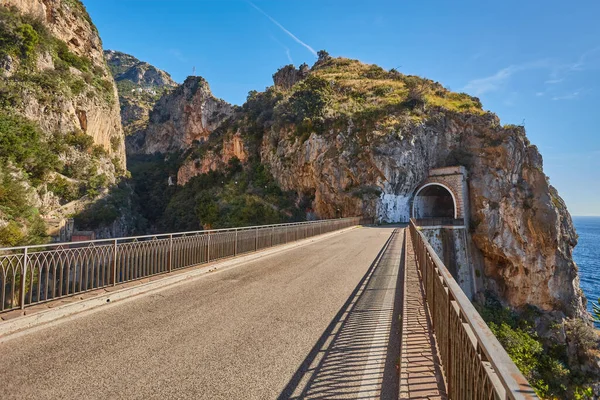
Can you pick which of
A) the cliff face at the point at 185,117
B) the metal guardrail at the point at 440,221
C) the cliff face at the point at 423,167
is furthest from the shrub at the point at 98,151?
the cliff face at the point at 185,117

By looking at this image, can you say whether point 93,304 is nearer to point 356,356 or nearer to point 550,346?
point 356,356

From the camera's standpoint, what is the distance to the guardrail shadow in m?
3.26

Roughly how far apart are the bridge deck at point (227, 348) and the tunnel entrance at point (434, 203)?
4053cm

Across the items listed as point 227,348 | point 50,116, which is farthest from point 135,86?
point 227,348

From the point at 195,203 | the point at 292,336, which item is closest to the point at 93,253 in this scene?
the point at 292,336

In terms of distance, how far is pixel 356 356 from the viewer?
13.4ft

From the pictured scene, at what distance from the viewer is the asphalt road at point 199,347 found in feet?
10.8

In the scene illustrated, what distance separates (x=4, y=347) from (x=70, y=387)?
1.96 m

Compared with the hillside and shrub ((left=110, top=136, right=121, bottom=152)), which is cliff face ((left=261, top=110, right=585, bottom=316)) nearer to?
the hillside

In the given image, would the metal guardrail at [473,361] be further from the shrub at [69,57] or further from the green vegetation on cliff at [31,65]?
the shrub at [69,57]

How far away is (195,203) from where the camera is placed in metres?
53.1

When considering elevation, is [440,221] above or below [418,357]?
above

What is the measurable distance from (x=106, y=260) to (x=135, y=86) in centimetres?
16203

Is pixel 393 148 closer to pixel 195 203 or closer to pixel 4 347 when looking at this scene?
pixel 195 203
